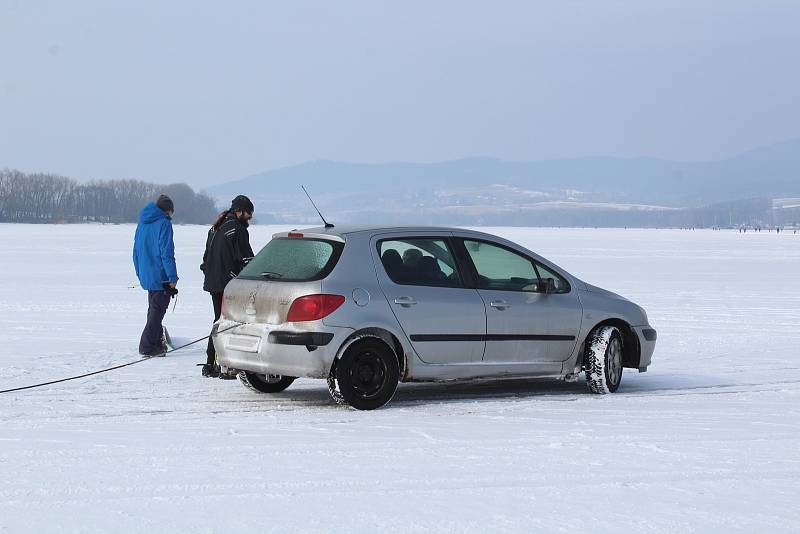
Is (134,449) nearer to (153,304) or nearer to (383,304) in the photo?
(383,304)

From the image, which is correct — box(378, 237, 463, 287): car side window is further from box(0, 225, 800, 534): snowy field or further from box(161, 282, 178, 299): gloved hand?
box(161, 282, 178, 299): gloved hand

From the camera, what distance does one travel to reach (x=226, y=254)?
11.2 metres

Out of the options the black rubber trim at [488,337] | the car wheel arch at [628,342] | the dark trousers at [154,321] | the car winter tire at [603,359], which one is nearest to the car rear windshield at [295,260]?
the black rubber trim at [488,337]

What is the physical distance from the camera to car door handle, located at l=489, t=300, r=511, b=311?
32.3 feet

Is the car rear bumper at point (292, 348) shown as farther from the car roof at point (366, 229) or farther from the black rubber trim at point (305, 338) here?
the car roof at point (366, 229)

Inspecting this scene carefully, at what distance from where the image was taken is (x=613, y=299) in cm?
1066

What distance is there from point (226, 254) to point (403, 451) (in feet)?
14.3

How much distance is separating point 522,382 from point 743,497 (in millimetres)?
5303

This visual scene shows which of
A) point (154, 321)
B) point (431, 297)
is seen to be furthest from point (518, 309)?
point (154, 321)

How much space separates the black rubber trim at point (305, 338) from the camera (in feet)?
29.2

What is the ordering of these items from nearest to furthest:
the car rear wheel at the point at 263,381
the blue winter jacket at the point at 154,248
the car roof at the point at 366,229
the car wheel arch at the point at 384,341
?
the car wheel arch at the point at 384,341 < the car roof at the point at 366,229 < the car rear wheel at the point at 263,381 < the blue winter jacket at the point at 154,248

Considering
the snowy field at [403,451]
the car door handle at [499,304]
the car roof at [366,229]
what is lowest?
the snowy field at [403,451]

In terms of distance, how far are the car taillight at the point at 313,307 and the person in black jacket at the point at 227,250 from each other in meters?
2.33

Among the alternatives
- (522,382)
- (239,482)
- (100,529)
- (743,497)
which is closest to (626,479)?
(743,497)
